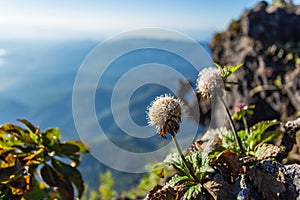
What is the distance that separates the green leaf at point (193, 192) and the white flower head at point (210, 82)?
340mm

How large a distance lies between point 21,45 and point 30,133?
590cm

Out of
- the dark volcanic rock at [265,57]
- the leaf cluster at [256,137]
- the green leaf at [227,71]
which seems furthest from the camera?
the dark volcanic rock at [265,57]

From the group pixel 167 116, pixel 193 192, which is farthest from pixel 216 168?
pixel 167 116

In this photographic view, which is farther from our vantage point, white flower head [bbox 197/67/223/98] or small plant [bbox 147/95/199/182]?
white flower head [bbox 197/67/223/98]

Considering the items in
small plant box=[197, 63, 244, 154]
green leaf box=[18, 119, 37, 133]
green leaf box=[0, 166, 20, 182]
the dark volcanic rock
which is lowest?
small plant box=[197, 63, 244, 154]

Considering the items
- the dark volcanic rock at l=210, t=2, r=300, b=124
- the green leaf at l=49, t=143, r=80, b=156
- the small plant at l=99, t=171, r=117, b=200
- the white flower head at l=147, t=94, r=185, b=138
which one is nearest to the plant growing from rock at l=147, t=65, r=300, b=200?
the white flower head at l=147, t=94, r=185, b=138

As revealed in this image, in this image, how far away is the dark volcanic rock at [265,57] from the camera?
A: 3.75 metres

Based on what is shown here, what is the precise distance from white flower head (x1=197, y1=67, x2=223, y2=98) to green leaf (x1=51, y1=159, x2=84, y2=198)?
736mm

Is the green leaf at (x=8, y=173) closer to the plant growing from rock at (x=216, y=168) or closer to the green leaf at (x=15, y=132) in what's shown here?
the green leaf at (x=15, y=132)

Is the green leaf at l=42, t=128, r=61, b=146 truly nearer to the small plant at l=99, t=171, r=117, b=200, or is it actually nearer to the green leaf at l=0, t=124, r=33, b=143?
the green leaf at l=0, t=124, r=33, b=143

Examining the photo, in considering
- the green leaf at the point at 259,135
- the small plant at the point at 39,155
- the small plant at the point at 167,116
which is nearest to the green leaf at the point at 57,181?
the small plant at the point at 39,155

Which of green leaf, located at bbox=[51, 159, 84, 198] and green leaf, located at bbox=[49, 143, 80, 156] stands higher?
green leaf, located at bbox=[49, 143, 80, 156]

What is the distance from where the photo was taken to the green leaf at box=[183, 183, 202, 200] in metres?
0.98

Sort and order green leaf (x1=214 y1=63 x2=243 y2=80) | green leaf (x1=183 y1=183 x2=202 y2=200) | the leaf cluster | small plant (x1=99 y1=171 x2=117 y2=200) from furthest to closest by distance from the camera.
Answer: small plant (x1=99 y1=171 x2=117 y2=200)
the leaf cluster
green leaf (x1=214 y1=63 x2=243 y2=80)
green leaf (x1=183 y1=183 x2=202 y2=200)
